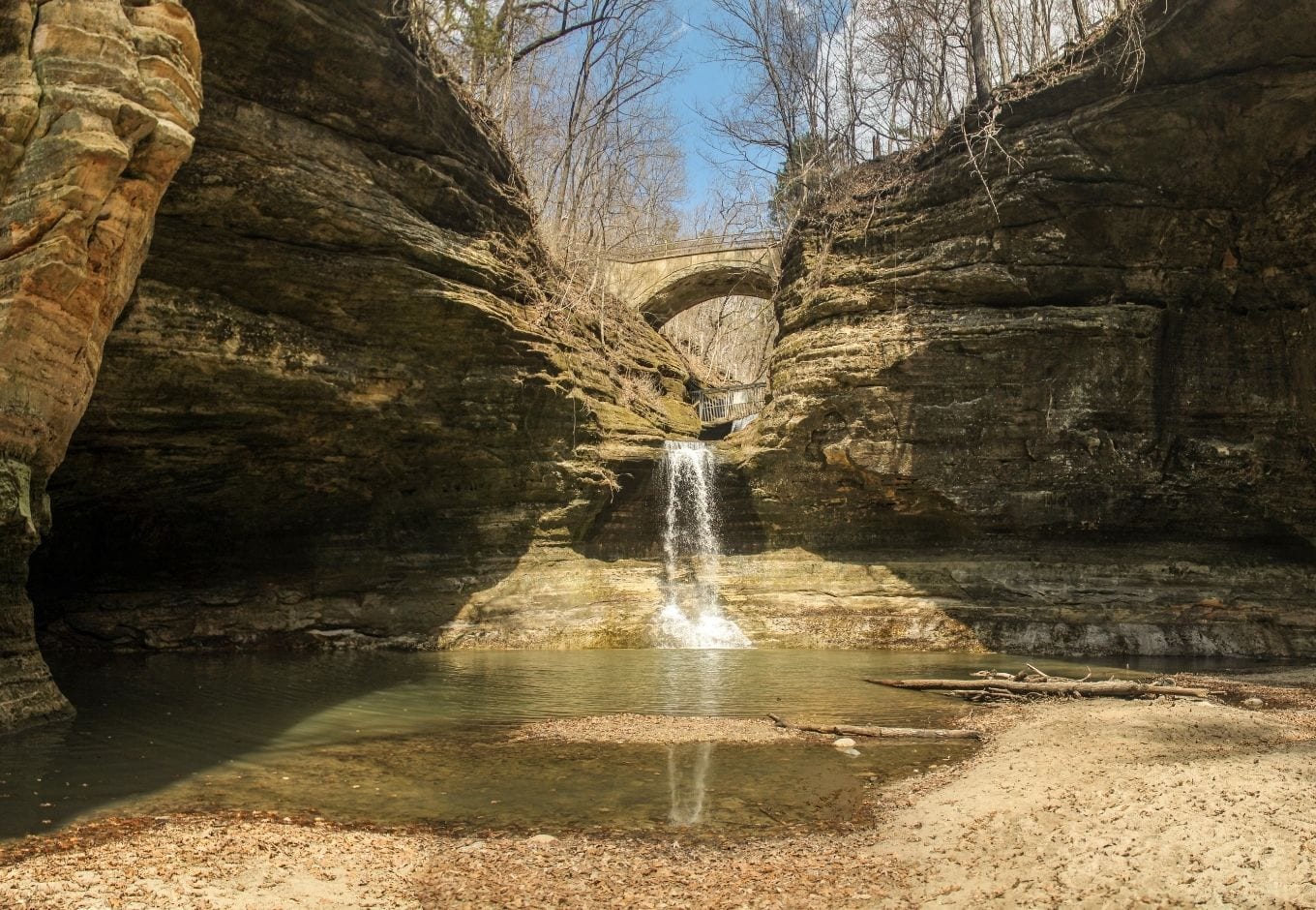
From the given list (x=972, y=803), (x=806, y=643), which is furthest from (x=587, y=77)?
(x=972, y=803)

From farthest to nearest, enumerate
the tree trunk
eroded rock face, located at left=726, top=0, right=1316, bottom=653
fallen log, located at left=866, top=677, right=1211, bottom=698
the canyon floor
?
the tree trunk < eroded rock face, located at left=726, top=0, right=1316, bottom=653 < fallen log, located at left=866, top=677, right=1211, bottom=698 < the canyon floor

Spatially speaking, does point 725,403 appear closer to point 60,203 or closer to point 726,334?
point 726,334

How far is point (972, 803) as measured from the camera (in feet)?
19.1

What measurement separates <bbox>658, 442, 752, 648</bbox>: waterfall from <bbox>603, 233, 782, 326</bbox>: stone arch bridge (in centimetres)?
1361

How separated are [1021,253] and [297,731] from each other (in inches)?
657

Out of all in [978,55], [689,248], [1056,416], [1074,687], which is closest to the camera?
[1074,687]

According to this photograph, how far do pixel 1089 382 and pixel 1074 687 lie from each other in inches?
390

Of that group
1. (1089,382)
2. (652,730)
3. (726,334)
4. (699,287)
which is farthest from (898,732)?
(726,334)

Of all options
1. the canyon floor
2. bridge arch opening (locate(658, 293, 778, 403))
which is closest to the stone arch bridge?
bridge arch opening (locate(658, 293, 778, 403))

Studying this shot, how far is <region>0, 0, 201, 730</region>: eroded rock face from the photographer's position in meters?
8.59

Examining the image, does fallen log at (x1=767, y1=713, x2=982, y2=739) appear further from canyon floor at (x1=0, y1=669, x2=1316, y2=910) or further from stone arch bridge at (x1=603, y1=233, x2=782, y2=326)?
stone arch bridge at (x1=603, y1=233, x2=782, y2=326)

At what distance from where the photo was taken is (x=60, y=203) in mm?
8672

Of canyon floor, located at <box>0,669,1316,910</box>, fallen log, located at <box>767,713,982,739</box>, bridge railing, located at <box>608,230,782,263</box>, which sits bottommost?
fallen log, located at <box>767,713,982,739</box>

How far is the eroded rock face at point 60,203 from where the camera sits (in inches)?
338
